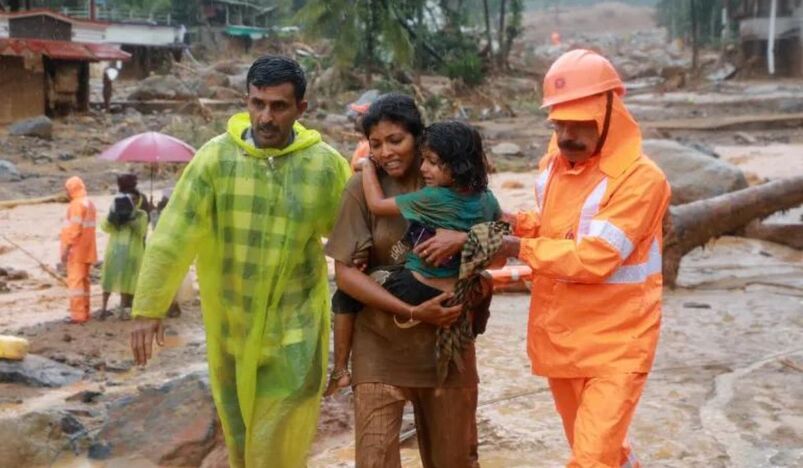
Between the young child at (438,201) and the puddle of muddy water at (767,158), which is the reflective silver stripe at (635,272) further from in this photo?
the puddle of muddy water at (767,158)

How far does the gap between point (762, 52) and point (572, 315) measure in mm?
35587

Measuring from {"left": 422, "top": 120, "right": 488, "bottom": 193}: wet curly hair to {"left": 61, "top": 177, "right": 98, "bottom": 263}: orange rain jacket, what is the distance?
7069 millimetres

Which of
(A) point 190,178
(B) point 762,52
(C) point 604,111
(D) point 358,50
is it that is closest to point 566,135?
(C) point 604,111

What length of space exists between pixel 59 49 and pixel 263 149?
88.3ft

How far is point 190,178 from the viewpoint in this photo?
397cm

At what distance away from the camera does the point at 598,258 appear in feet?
11.6

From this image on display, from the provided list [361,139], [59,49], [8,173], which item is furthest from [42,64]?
[361,139]

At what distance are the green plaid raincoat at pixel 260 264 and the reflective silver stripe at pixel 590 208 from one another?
88cm

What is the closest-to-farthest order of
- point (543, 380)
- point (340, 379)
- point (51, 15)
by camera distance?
point (340, 379)
point (543, 380)
point (51, 15)

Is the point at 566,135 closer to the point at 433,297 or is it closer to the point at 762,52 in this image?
the point at 433,297

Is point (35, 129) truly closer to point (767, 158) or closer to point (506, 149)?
point (506, 149)


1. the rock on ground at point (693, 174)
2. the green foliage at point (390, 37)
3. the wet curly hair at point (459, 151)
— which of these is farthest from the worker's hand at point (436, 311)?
the green foliage at point (390, 37)

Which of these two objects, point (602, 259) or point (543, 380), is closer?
point (602, 259)

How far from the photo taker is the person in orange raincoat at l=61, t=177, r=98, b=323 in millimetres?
9938
